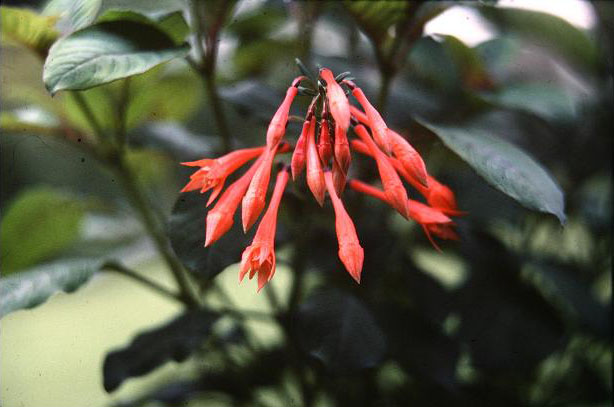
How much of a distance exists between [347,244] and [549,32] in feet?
2.54

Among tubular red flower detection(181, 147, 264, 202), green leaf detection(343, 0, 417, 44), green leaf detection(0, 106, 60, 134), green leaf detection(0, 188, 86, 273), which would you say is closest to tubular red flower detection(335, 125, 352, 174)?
tubular red flower detection(181, 147, 264, 202)

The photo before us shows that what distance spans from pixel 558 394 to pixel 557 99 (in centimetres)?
53

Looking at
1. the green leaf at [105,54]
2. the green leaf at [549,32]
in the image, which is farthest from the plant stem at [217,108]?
the green leaf at [549,32]

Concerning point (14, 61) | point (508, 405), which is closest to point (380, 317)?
point (508, 405)

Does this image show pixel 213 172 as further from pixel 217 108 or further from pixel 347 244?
pixel 217 108

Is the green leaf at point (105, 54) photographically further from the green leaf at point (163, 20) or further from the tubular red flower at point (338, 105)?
the tubular red flower at point (338, 105)

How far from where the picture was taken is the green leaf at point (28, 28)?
64cm

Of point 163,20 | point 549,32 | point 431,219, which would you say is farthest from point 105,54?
point 549,32

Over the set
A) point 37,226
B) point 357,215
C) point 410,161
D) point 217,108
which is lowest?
point 37,226

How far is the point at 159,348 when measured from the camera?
0.71m

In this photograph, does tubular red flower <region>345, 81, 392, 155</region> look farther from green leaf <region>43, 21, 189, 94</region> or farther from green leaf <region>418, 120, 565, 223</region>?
green leaf <region>43, 21, 189, 94</region>

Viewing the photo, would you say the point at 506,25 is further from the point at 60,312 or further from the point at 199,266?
the point at 60,312

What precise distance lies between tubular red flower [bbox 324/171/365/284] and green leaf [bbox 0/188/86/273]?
1.76 feet

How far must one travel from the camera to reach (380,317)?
82 centimetres
